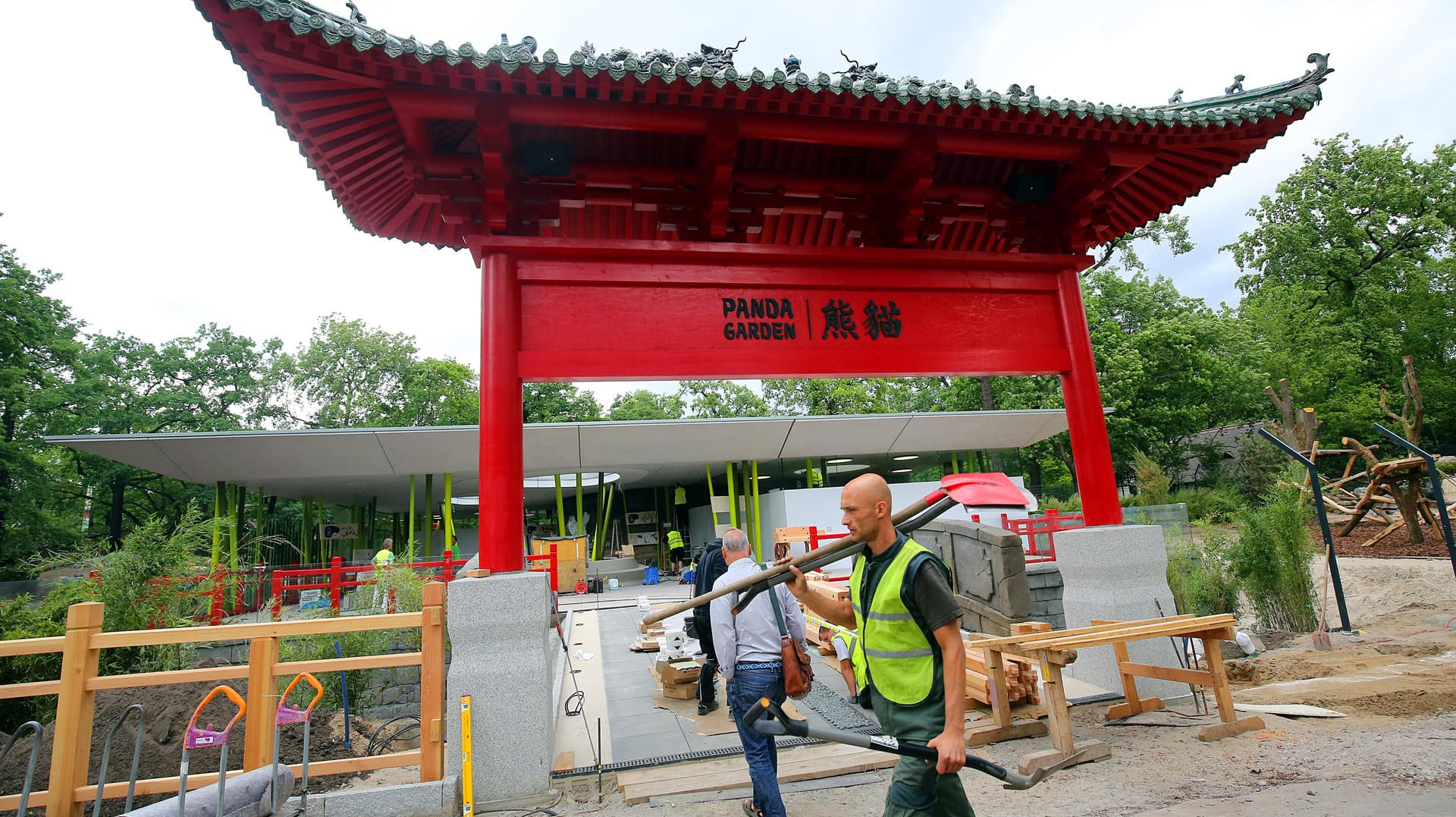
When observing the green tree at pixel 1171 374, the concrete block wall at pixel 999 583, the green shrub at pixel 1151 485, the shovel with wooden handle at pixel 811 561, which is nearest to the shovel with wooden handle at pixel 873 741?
the shovel with wooden handle at pixel 811 561

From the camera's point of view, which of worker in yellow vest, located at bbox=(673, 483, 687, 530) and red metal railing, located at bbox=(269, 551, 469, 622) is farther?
worker in yellow vest, located at bbox=(673, 483, 687, 530)

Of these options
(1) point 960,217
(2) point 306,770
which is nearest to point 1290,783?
(1) point 960,217

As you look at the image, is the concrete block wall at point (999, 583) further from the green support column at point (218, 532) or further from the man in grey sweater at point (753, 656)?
the green support column at point (218, 532)

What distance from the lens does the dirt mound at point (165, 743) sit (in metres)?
5.67

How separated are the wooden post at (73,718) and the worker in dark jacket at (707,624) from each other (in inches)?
163

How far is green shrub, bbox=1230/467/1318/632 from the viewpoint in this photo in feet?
31.4

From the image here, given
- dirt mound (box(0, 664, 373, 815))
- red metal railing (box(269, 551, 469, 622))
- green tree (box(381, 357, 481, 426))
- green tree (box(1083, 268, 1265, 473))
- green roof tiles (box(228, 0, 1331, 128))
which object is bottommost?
dirt mound (box(0, 664, 373, 815))

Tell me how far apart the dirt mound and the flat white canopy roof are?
6.13 metres

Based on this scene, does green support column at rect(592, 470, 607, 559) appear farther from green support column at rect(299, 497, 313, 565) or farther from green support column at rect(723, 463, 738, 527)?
green support column at rect(299, 497, 313, 565)

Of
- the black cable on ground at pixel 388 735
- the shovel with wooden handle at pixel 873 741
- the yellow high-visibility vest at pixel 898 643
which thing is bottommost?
the black cable on ground at pixel 388 735

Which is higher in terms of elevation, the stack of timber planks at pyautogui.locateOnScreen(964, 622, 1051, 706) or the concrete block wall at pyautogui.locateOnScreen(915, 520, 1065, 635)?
the concrete block wall at pyautogui.locateOnScreen(915, 520, 1065, 635)

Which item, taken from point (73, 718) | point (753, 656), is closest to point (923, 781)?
point (753, 656)

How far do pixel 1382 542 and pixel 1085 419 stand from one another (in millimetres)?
14792

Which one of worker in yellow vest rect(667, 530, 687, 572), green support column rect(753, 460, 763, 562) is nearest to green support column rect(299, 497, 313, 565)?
worker in yellow vest rect(667, 530, 687, 572)
